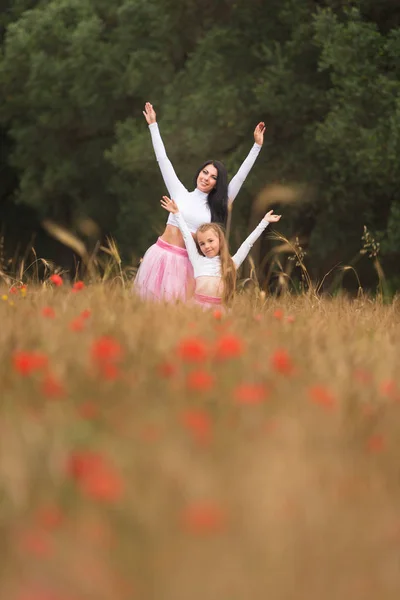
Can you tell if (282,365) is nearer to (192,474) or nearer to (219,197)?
(192,474)

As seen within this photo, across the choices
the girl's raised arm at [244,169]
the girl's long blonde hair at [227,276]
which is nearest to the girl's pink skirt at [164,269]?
the girl's raised arm at [244,169]

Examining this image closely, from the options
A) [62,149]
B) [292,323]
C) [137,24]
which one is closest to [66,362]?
[292,323]

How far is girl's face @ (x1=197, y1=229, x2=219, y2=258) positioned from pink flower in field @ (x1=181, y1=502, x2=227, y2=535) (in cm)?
485

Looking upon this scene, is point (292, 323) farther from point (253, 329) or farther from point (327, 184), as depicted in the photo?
point (327, 184)

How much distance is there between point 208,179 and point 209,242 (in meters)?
0.88

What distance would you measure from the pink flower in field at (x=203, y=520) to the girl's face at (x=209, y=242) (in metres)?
4.85

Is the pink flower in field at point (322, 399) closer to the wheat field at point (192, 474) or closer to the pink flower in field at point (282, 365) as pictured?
the wheat field at point (192, 474)

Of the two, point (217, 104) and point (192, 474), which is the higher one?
point (192, 474)

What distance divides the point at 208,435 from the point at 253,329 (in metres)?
1.98

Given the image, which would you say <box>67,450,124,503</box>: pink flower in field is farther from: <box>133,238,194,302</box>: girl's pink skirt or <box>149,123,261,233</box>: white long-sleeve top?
<box>149,123,261,233</box>: white long-sleeve top

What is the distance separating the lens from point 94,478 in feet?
5.55

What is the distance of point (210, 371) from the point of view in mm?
2924

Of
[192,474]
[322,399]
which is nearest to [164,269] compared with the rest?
[322,399]

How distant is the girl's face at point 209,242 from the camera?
6586mm
